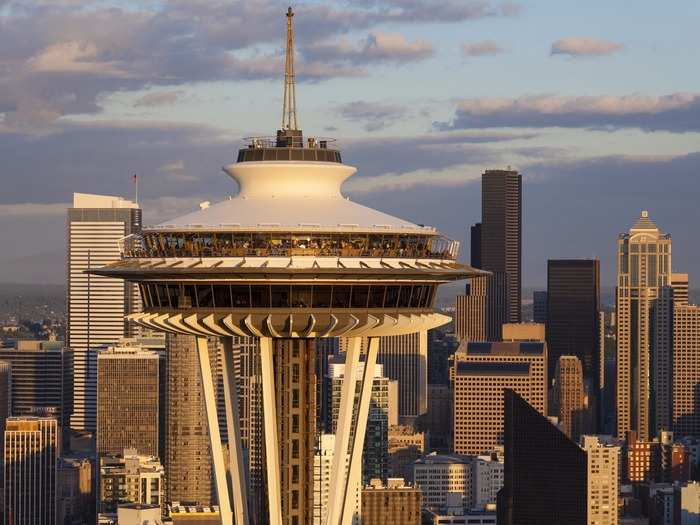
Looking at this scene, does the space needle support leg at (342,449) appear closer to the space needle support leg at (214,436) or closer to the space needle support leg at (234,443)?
the space needle support leg at (234,443)

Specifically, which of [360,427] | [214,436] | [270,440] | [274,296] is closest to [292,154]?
[274,296]

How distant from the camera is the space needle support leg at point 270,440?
154 ft

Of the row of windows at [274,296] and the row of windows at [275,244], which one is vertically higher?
the row of windows at [275,244]

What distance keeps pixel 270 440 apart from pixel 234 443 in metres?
1.10

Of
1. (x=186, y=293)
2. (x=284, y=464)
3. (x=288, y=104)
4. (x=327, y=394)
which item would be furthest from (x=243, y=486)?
(x=327, y=394)

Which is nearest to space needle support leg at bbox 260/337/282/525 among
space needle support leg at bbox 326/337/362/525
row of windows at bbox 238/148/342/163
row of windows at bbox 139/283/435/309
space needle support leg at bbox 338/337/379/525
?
space needle support leg at bbox 326/337/362/525

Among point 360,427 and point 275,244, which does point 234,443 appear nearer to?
point 360,427

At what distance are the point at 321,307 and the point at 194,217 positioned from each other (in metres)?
3.28

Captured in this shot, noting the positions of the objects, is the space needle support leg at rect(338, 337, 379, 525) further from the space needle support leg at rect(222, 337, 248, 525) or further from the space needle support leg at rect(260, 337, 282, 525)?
the space needle support leg at rect(222, 337, 248, 525)

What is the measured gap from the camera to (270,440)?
46969 millimetres

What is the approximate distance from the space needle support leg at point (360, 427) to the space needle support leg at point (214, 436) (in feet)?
8.29

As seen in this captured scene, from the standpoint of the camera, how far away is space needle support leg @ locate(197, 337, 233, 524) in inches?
1889

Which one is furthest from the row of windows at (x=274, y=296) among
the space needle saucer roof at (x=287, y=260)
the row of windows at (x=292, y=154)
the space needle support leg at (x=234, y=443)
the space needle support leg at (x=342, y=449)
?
the row of windows at (x=292, y=154)

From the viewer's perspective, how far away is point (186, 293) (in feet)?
152
